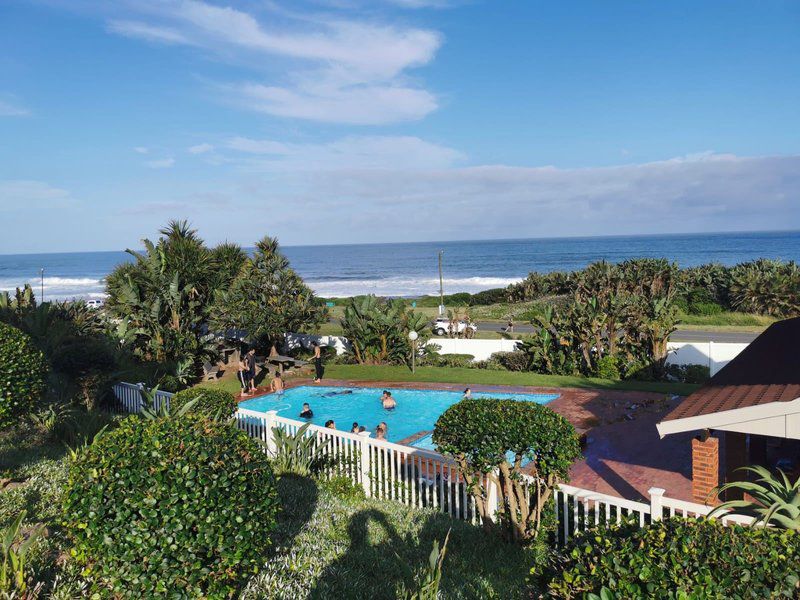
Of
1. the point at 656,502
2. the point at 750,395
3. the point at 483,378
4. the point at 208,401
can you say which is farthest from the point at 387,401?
the point at 656,502

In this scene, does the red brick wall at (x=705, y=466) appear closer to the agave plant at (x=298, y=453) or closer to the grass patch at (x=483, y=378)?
the agave plant at (x=298, y=453)

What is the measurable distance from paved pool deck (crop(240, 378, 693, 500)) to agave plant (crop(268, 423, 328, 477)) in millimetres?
4372

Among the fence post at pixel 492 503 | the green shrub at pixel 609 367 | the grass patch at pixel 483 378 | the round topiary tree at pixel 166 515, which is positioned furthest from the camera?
the green shrub at pixel 609 367

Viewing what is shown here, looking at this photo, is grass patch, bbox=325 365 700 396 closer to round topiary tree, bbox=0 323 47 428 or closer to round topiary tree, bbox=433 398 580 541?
round topiary tree, bbox=433 398 580 541

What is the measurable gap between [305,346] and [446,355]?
A: 6.64 metres

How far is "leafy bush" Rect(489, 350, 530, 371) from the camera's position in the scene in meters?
22.2

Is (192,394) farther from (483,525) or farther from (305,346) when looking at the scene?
(305,346)

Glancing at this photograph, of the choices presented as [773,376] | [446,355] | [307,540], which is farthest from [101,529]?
[446,355]

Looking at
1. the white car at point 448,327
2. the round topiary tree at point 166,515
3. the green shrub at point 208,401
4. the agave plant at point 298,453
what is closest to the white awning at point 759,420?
the agave plant at point 298,453

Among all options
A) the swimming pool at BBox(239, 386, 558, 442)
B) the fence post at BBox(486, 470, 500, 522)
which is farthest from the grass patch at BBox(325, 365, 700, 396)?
the fence post at BBox(486, 470, 500, 522)

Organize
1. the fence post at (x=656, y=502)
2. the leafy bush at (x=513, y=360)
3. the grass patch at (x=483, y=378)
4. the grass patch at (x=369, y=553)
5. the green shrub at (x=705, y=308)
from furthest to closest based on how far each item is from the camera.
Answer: the green shrub at (x=705, y=308) < the leafy bush at (x=513, y=360) < the grass patch at (x=483, y=378) < the fence post at (x=656, y=502) < the grass patch at (x=369, y=553)

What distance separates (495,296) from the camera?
58031 mm

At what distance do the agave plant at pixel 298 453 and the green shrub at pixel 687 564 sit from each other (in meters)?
6.35

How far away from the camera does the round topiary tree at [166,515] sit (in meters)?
4.07
